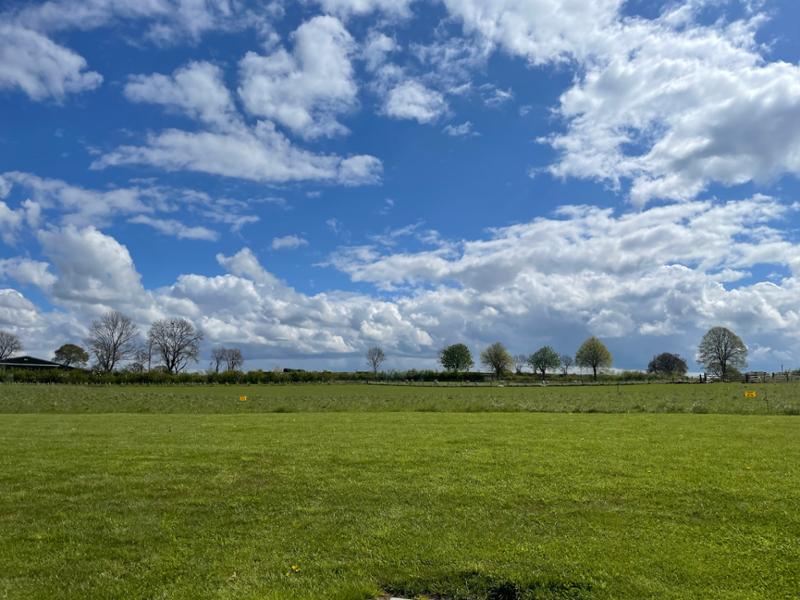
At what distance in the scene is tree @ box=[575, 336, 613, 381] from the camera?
16062 centimetres

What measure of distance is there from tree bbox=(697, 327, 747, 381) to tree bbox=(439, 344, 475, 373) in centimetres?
6826

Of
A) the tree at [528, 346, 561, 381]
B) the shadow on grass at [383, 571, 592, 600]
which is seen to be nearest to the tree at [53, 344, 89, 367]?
the tree at [528, 346, 561, 381]

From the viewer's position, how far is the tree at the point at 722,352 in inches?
4934

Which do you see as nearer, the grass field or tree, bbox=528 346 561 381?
the grass field

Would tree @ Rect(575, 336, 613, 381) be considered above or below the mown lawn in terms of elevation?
above

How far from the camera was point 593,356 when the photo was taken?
161m

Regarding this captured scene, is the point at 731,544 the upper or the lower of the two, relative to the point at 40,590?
upper

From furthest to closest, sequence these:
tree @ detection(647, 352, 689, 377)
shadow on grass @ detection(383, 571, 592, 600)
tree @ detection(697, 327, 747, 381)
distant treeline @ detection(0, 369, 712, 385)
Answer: tree @ detection(647, 352, 689, 377), tree @ detection(697, 327, 747, 381), distant treeline @ detection(0, 369, 712, 385), shadow on grass @ detection(383, 571, 592, 600)

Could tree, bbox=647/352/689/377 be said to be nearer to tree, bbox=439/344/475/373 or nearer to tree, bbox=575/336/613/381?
tree, bbox=575/336/613/381

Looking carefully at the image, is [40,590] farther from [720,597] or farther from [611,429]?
[611,429]

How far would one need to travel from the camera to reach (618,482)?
10930 millimetres

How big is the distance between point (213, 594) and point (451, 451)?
9.23 meters

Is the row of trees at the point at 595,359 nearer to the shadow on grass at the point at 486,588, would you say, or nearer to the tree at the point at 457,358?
the tree at the point at 457,358

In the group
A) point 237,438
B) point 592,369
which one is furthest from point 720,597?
point 592,369
